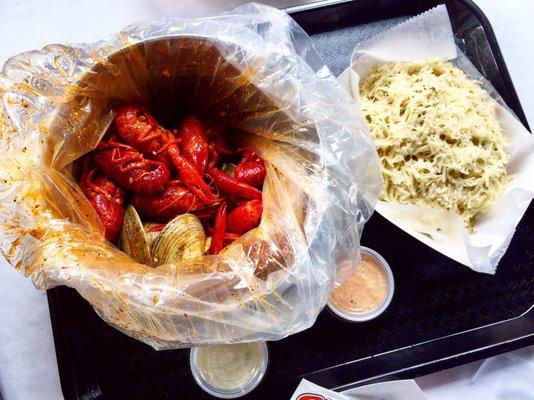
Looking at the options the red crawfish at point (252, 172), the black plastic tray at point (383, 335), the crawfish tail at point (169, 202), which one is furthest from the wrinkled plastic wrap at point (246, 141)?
the black plastic tray at point (383, 335)

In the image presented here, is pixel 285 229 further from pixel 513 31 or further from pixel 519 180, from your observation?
pixel 513 31

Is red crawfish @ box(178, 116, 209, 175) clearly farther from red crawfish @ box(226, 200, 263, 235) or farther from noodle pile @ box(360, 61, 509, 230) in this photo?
noodle pile @ box(360, 61, 509, 230)

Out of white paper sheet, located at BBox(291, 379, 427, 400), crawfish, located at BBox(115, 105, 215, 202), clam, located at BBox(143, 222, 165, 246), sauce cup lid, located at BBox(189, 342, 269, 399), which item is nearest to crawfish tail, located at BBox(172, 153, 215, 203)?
crawfish, located at BBox(115, 105, 215, 202)

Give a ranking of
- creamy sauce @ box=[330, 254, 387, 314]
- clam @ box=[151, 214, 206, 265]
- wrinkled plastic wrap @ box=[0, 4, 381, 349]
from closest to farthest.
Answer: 1. wrinkled plastic wrap @ box=[0, 4, 381, 349]
2. clam @ box=[151, 214, 206, 265]
3. creamy sauce @ box=[330, 254, 387, 314]

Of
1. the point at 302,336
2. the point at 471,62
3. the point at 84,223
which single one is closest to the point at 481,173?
the point at 471,62

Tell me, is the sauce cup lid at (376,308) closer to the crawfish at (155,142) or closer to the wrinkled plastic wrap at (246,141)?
the wrinkled plastic wrap at (246,141)

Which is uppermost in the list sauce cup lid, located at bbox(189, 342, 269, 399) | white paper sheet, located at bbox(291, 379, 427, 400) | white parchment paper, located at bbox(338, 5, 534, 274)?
white parchment paper, located at bbox(338, 5, 534, 274)
